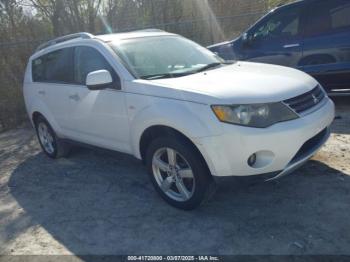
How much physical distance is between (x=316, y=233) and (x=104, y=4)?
10747mm

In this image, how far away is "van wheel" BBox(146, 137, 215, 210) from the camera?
3.34m

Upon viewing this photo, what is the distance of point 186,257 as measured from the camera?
10.0 feet

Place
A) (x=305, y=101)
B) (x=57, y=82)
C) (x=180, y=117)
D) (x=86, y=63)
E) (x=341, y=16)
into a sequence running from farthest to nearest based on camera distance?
(x=341, y=16) → (x=57, y=82) → (x=86, y=63) → (x=305, y=101) → (x=180, y=117)

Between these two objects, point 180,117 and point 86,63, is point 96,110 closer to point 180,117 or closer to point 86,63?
point 86,63

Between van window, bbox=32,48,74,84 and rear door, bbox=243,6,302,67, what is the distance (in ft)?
11.1

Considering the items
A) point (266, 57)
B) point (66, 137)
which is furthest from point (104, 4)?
point (66, 137)

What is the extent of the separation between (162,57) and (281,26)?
317cm

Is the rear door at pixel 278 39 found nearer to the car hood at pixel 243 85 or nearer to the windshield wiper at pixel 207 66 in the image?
the windshield wiper at pixel 207 66

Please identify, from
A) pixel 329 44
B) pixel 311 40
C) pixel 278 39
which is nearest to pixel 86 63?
pixel 278 39

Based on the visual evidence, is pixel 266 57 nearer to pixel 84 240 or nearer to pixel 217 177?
pixel 217 177

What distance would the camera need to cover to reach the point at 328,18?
5980mm

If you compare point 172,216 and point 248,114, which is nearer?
point 248,114

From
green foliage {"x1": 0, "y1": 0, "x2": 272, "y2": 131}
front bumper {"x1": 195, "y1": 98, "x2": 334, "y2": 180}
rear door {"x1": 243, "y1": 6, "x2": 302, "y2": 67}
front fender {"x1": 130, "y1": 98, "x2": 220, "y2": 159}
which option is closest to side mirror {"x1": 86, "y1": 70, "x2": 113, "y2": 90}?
front fender {"x1": 130, "y1": 98, "x2": 220, "y2": 159}

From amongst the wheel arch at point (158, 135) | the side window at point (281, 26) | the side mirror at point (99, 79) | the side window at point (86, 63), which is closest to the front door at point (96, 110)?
the side window at point (86, 63)
